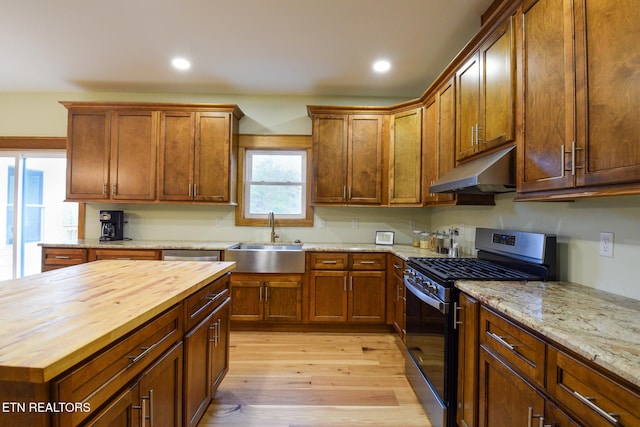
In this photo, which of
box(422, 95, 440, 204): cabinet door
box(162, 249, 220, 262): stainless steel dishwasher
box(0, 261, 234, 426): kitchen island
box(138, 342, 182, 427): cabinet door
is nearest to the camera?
box(0, 261, 234, 426): kitchen island

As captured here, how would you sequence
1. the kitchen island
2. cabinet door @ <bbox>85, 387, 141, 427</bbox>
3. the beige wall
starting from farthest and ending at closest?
the beige wall < cabinet door @ <bbox>85, 387, 141, 427</bbox> < the kitchen island

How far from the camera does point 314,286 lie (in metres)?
3.20

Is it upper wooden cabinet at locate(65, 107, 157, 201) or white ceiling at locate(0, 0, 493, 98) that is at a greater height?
white ceiling at locate(0, 0, 493, 98)

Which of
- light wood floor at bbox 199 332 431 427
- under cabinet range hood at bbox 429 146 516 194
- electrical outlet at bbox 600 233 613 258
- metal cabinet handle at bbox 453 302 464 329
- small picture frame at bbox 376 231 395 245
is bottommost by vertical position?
light wood floor at bbox 199 332 431 427

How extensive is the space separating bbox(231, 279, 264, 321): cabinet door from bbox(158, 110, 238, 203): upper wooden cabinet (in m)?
0.99

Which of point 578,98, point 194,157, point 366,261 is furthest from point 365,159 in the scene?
point 578,98

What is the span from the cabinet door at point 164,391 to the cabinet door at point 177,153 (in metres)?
2.39

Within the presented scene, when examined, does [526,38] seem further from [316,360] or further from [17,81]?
[17,81]

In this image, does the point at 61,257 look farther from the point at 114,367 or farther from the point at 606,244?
the point at 606,244

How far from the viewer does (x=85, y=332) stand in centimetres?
89

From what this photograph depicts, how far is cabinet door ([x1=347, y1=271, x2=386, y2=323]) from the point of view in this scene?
126 inches

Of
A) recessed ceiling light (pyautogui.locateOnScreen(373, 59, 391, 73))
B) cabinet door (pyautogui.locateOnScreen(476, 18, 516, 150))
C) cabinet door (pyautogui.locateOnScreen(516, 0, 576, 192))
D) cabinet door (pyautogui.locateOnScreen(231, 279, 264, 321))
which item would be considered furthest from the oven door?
recessed ceiling light (pyautogui.locateOnScreen(373, 59, 391, 73))

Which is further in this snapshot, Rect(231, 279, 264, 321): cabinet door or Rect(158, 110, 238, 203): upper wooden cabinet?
Rect(158, 110, 238, 203): upper wooden cabinet

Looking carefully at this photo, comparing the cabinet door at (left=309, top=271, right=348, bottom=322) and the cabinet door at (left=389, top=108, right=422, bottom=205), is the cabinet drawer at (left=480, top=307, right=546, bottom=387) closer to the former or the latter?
the cabinet door at (left=309, top=271, right=348, bottom=322)
